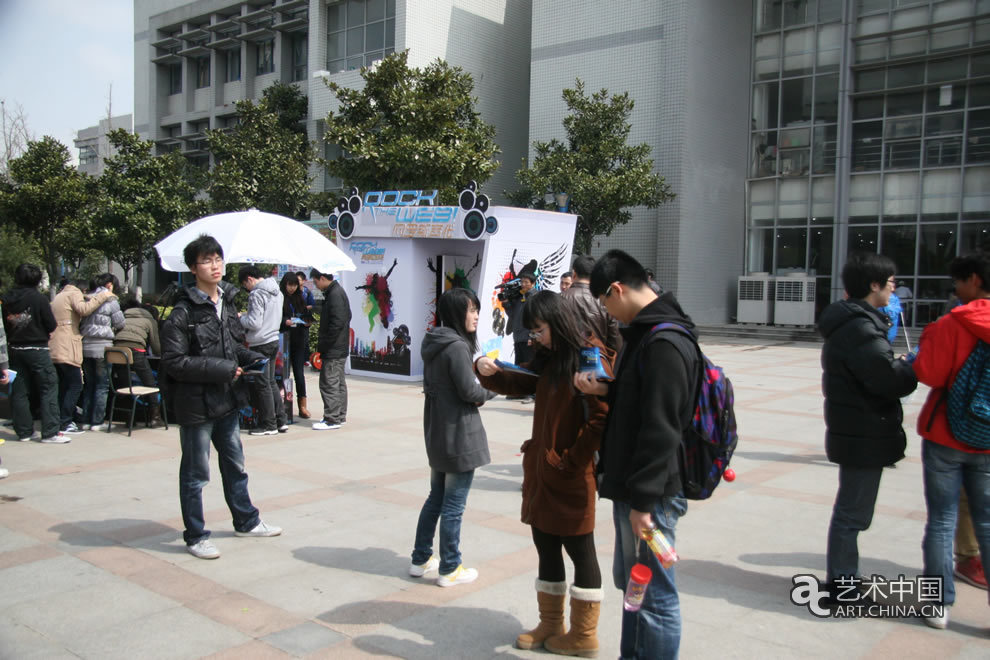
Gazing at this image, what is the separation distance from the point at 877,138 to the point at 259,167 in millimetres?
19314

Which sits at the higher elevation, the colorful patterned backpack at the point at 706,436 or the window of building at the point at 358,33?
the window of building at the point at 358,33

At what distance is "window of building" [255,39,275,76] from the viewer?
32.5 m

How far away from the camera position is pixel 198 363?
451cm

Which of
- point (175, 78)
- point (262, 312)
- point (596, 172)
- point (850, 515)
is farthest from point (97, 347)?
point (175, 78)

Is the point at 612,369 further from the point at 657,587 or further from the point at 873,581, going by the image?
the point at 873,581

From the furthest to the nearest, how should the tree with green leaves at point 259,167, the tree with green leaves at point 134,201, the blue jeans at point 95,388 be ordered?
the tree with green leaves at point 134,201, the tree with green leaves at point 259,167, the blue jeans at point 95,388

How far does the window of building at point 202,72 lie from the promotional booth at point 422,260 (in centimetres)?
2583

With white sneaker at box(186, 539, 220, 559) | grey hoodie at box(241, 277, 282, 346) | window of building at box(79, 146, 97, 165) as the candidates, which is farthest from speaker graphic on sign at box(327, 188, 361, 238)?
window of building at box(79, 146, 97, 165)

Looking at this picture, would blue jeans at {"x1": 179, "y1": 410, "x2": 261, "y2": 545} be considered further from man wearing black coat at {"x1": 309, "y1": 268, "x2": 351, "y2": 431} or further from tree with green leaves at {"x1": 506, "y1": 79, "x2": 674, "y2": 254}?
tree with green leaves at {"x1": 506, "y1": 79, "x2": 674, "y2": 254}

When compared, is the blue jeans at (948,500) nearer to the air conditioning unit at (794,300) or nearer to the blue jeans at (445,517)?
the blue jeans at (445,517)

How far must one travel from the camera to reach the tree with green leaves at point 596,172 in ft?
66.9

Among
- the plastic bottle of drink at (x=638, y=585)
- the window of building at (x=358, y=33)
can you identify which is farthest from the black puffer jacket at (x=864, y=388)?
the window of building at (x=358, y=33)

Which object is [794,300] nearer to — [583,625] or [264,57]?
[583,625]

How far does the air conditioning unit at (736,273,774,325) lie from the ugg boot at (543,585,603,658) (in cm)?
2310
